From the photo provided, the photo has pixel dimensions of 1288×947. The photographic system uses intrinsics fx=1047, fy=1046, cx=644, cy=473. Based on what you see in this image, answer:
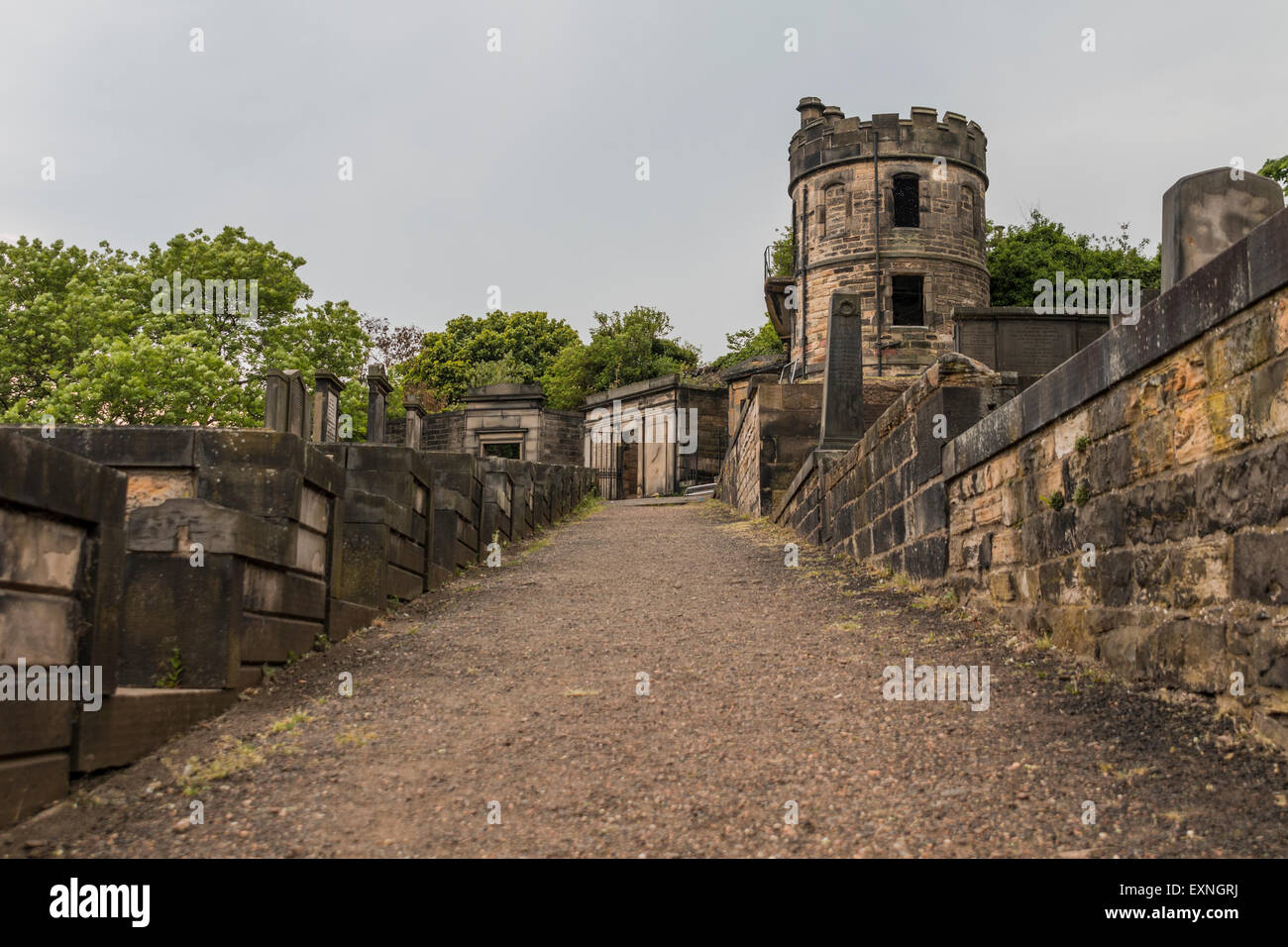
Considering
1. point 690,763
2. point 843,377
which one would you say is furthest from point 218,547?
point 843,377

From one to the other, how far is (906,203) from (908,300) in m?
2.93

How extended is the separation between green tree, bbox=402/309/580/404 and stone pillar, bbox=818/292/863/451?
3610 centimetres

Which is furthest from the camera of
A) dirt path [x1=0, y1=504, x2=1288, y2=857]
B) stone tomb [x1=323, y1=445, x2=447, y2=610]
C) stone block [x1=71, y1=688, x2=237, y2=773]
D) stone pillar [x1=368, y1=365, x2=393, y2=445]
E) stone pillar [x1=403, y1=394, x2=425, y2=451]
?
stone pillar [x1=403, y1=394, x2=425, y2=451]

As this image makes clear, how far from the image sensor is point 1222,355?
13.2ft

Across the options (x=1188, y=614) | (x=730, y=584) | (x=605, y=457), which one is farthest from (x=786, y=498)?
(x=605, y=457)

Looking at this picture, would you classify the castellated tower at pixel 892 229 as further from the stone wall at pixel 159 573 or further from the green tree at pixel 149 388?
the stone wall at pixel 159 573

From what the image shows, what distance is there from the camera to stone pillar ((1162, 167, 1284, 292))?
4770 mm

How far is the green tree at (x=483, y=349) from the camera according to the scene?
50.4 meters

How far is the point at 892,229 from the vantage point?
31.1 metres

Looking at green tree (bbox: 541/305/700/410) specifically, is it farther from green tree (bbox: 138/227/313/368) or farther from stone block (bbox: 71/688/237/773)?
stone block (bbox: 71/688/237/773)

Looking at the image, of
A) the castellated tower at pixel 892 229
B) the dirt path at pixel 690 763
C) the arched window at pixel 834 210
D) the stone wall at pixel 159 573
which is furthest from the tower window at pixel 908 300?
the dirt path at pixel 690 763

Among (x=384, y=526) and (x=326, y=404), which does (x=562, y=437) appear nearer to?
(x=326, y=404)

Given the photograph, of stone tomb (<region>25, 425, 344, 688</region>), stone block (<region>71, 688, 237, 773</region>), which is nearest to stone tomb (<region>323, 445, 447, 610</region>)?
stone tomb (<region>25, 425, 344, 688</region>)
